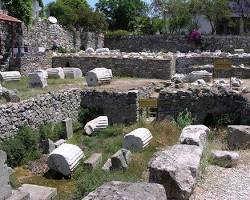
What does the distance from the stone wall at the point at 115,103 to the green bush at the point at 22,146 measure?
13.4ft

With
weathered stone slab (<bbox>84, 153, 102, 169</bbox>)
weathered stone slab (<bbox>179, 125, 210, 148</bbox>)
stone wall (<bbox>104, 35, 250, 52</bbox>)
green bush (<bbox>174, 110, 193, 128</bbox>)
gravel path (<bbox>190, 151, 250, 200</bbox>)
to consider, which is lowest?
weathered stone slab (<bbox>84, 153, 102, 169</bbox>)

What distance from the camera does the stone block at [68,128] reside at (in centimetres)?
1658

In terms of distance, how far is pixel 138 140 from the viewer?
1373cm

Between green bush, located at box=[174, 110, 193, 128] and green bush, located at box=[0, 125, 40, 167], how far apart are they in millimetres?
4295

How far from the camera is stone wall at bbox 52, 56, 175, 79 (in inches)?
934

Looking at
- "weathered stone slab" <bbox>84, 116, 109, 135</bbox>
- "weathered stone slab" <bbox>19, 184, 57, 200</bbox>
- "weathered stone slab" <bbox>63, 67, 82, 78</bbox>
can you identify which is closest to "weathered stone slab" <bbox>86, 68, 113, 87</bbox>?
"weathered stone slab" <bbox>63, 67, 82, 78</bbox>

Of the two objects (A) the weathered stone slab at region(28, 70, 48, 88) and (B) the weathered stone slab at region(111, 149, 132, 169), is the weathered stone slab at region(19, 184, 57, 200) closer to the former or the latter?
(B) the weathered stone slab at region(111, 149, 132, 169)

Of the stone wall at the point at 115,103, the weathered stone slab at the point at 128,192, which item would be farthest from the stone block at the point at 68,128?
the weathered stone slab at the point at 128,192

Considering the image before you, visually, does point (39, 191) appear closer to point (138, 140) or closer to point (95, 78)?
point (138, 140)

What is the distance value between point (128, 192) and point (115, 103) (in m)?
12.6

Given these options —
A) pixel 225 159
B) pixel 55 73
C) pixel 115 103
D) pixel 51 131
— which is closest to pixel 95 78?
pixel 115 103

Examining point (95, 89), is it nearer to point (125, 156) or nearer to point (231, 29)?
point (125, 156)

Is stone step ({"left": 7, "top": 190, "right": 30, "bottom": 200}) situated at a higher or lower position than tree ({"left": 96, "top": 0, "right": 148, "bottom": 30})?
lower

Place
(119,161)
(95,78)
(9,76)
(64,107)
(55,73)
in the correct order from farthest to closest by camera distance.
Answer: (55,73), (9,76), (95,78), (64,107), (119,161)
